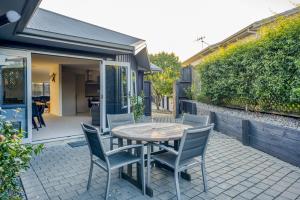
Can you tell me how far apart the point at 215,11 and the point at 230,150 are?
688cm

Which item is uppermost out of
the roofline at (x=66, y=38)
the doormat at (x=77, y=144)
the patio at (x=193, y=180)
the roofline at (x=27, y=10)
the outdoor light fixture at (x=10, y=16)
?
the roofline at (x=66, y=38)

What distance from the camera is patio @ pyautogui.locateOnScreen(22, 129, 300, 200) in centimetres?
274

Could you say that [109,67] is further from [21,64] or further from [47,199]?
[47,199]

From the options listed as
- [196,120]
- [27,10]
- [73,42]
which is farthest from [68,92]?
[196,120]

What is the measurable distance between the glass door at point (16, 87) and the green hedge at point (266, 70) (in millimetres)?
5480

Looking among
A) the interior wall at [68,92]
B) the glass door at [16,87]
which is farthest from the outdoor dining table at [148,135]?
the interior wall at [68,92]

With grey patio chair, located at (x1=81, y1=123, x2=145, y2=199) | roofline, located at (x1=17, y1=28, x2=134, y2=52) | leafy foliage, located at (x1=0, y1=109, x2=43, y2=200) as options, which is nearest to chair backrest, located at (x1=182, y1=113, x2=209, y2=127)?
grey patio chair, located at (x1=81, y1=123, x2=145, y2=199)

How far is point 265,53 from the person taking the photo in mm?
4594

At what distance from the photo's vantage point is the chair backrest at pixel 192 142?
2449mm

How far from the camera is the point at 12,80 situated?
16.6 ft

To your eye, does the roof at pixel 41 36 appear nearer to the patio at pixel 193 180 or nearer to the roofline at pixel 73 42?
the roofline at pixel 73 42

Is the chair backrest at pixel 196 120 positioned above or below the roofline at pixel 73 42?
below

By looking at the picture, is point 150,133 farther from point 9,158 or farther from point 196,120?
point 9,158

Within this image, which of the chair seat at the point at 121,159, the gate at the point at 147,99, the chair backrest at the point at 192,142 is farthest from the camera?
the gate at the point at 147,99
